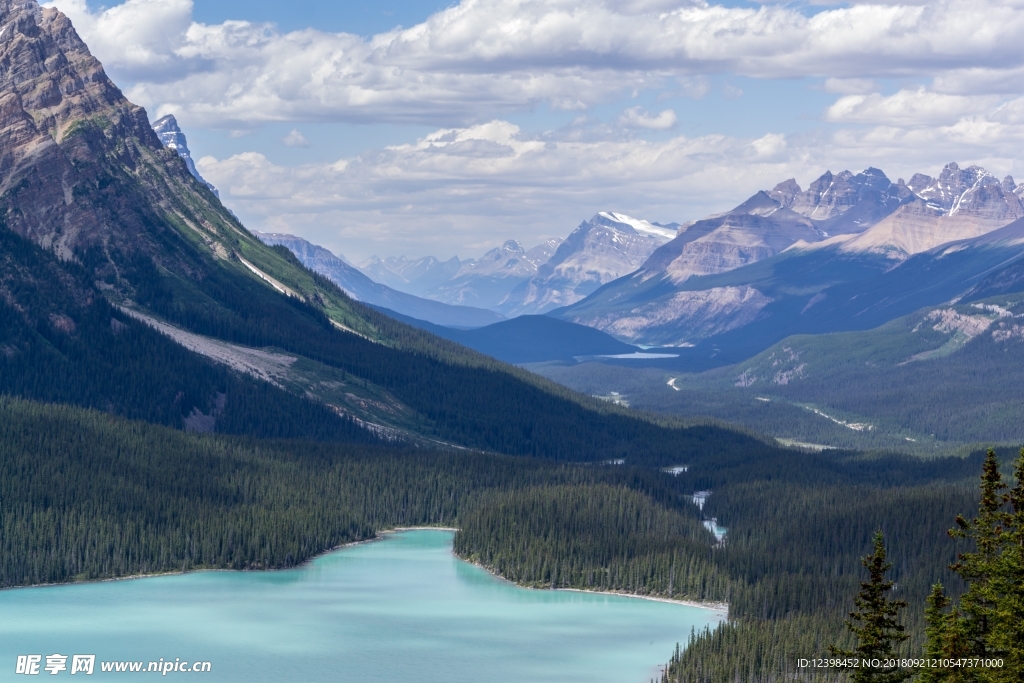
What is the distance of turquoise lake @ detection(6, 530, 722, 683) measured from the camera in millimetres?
136000

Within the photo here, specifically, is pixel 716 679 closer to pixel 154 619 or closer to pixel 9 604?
pixel 154 619

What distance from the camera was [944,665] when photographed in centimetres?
8012

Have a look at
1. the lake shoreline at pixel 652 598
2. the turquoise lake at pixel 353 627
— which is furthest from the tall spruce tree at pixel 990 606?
the lake shoreline at pixel 652 598

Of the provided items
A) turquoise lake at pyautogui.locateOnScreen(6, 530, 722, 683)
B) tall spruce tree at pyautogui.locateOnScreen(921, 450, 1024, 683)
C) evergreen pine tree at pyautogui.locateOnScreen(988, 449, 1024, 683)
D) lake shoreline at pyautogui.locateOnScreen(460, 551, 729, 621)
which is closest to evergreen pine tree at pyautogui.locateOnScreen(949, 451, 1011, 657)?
tall spruce tree at pyautogui.locateOnScreen(921, 450, 1024, 683)

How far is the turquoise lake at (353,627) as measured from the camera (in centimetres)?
13600

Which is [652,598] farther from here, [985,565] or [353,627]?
[985,565]

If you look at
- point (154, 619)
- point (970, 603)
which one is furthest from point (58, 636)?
point (970, 603)

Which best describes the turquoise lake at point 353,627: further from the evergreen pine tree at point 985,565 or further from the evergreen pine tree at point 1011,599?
the evergreen pine tree at point 1011,599

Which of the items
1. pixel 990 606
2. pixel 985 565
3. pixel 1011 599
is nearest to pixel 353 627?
pixel 990 606

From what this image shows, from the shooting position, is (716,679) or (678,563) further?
(678,563)

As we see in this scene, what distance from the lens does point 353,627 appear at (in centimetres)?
15412

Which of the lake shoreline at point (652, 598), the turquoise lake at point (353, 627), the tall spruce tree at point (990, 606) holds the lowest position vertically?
the turquoise lake at point (353, 627)

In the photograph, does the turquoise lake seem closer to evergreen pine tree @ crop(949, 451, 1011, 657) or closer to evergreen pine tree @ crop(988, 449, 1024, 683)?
evergreen pine tree @ crop(949, 451, 1011, 657)

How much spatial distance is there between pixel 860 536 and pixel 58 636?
90.2 meters
